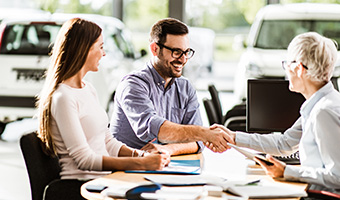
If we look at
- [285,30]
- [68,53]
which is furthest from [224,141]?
[285,30]

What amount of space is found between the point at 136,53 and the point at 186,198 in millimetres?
6466

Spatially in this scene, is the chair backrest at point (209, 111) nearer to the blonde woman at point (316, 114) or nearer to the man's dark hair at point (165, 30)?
the man's dark hair at point (165, 30)

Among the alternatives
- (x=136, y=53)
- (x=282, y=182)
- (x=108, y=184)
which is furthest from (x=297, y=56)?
(x=136, y=53)

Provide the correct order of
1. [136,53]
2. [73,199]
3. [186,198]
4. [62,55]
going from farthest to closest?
1. [136,53]
2. [62,55]
3. [73,199]
4. [186,198]

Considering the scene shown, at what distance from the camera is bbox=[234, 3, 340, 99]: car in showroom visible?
27.3 ft

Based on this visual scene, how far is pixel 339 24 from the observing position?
27.4 feet

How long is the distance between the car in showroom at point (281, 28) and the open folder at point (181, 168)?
5.21 metres

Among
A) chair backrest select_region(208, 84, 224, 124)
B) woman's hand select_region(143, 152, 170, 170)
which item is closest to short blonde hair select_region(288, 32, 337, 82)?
woman's hand select_region(143, 152, 170, 170)

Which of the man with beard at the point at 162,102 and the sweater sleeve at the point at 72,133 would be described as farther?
the man with beard at the point at 162,102

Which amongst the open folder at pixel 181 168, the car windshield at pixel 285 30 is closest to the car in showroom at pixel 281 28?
the car windshield at pixel 285 30

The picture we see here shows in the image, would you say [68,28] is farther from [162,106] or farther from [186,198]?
[186,198]

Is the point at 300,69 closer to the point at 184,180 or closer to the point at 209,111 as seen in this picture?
the point at 184,180

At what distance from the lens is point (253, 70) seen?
802 cm

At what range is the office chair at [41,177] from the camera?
2725 mm
